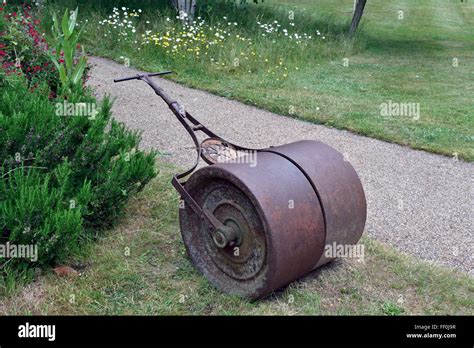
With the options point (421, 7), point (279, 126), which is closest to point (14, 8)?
point (279, 126)

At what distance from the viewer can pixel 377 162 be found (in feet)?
22.5

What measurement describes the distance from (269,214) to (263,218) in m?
0.04

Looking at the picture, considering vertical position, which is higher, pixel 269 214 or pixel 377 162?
pixel 269 214

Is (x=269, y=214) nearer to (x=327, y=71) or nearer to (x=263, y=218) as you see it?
(x=263, y=218)

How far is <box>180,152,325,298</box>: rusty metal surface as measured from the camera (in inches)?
136

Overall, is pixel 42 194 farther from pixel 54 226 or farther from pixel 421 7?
pixel 421 7

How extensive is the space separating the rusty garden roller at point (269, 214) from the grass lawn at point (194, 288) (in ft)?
0.59

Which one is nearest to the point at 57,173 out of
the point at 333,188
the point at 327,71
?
the point at 333,188

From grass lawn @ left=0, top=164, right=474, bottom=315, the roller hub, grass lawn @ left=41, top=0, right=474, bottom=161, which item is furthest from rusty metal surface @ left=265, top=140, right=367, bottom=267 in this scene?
grass lawn @ left=41, top=0, right=474, bottom=161

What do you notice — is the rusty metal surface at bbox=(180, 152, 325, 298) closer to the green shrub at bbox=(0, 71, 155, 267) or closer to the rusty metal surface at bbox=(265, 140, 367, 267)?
the rusty metal surface at bbox=(265, 140, 367, 267)

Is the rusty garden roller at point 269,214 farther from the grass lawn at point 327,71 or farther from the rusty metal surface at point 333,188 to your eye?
the grass lawn at point 327,71

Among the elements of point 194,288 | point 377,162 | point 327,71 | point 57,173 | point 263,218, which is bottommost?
point 327,71

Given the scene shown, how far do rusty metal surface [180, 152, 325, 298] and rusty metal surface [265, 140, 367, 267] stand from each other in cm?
7

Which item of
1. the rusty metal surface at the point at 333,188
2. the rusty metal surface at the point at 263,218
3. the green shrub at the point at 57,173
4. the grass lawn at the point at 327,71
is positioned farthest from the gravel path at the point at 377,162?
the green shrub at the point at 57,173
